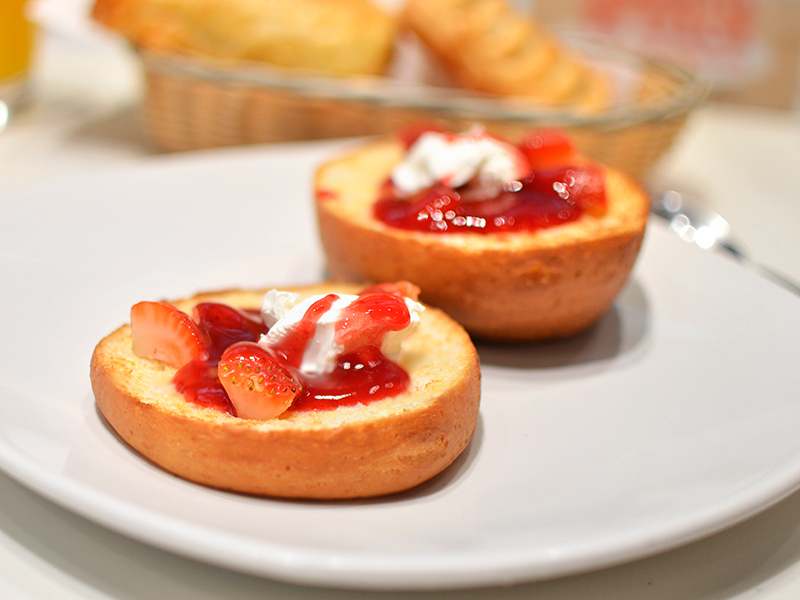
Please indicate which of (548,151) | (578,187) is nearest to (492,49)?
(548,151)

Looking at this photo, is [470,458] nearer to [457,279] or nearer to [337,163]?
[457,279]

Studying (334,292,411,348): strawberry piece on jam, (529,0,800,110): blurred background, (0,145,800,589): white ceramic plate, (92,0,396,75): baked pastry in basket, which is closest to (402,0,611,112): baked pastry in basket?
(92,0,396,75): baked pastry in basket

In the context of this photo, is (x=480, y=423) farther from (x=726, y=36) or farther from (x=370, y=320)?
(x=726, y=36)

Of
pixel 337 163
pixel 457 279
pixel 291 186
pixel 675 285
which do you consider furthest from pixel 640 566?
pixel 291 186

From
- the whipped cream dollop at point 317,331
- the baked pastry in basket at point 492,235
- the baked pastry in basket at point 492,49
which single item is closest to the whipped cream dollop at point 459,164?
the baked pastry in basket at point 492,235

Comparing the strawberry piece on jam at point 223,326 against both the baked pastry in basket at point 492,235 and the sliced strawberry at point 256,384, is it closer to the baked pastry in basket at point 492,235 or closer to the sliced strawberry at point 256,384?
the sliced strawberry at point 256,384
